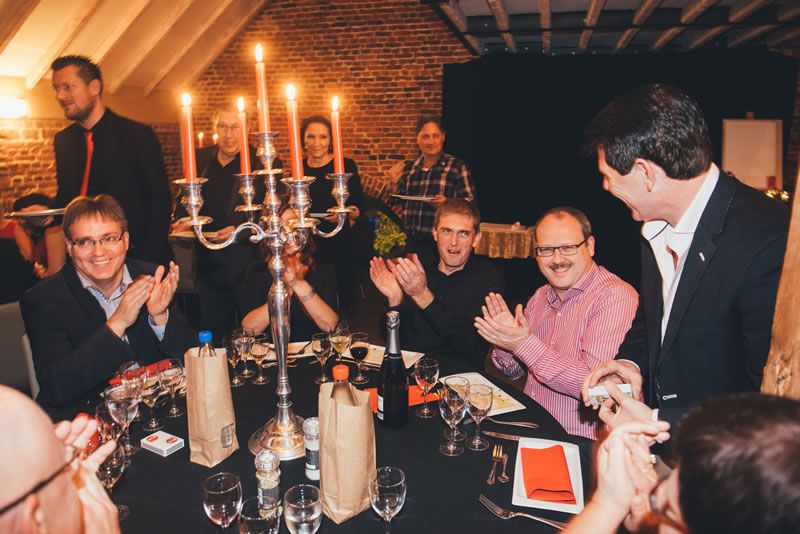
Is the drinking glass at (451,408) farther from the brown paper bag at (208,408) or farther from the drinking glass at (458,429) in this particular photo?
the brown paper bag at (208,408)

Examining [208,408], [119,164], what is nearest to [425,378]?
[208,408]

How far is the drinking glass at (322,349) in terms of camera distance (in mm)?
2104

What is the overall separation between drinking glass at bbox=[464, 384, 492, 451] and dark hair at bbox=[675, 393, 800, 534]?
823 millimetres

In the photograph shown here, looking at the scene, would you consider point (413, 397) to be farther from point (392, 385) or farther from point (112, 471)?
point (112, 471)

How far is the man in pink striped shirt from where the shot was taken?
6.73ft

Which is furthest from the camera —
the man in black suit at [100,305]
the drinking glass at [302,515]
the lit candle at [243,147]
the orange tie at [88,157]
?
the orange tie at [88,157]

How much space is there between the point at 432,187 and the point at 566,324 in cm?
327

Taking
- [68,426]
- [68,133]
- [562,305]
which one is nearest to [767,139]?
[562,305]

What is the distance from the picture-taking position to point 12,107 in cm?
567

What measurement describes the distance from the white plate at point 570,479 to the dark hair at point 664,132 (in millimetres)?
897

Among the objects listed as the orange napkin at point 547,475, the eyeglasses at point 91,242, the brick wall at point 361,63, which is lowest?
the orange napkin at point 547,475

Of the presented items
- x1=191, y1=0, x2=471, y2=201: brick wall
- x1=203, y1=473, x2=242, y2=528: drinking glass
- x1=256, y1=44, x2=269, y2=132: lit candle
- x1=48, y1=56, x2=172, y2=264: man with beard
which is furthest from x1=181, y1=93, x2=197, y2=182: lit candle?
x1=191, y1=0, x2=471, y2=201: brick wall

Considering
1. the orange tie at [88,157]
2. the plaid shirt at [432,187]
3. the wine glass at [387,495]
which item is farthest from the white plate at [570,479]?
the plaid shirt at [432,187]

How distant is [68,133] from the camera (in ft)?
11.2
